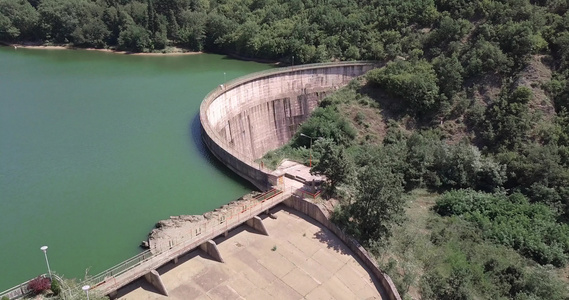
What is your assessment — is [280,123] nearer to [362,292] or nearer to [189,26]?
[362,292]

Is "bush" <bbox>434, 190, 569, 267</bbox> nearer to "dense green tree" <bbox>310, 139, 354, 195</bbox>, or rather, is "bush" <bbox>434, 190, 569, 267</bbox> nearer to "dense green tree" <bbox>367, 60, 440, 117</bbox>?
"dense green tree" <bbox>310, 139, 354, 195</bbox>

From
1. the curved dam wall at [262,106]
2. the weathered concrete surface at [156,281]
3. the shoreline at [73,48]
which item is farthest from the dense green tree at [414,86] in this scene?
the shoreline at [73,48]

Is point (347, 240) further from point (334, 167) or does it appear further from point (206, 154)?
point (206, 154)

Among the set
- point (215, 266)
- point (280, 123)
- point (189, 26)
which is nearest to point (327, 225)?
point (215, 266)

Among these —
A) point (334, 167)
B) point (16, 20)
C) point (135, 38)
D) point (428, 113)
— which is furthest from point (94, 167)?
point (16, 20)

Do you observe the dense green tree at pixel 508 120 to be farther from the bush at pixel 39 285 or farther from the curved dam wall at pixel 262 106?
the bush at pixel 39 285

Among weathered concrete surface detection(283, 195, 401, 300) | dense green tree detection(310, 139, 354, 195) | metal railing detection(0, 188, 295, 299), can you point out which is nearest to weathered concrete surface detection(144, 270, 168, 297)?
metal railing detection(0, 188, 295, 299)
